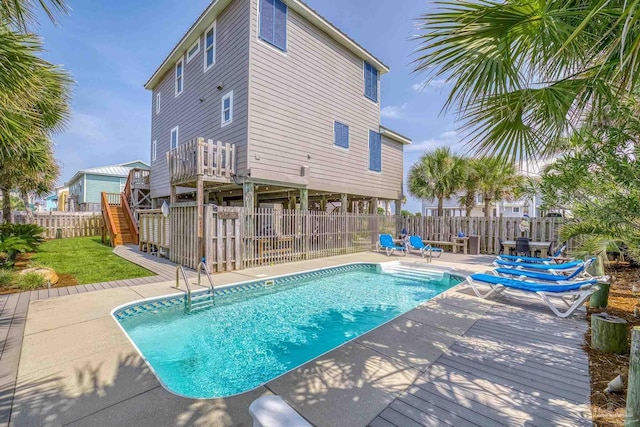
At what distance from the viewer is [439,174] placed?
1733 cm

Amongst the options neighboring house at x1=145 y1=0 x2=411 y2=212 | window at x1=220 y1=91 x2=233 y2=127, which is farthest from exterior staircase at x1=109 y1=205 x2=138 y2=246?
window at x1=220 y1=91 x2=233 y2=127

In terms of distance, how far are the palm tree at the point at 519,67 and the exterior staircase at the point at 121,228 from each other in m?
16.4

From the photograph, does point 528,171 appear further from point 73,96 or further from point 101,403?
point 73,96

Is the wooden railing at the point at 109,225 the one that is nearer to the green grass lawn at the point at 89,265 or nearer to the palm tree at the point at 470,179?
the green grass lawn at the point at 89,265

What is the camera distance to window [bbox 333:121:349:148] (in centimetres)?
1307

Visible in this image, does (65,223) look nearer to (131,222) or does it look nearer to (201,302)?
(131,222)

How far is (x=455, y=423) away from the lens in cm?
230

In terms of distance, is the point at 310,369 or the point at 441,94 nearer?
the point at 310,369

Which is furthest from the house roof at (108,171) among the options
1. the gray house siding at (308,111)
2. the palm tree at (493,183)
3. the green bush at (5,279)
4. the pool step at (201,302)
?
the palm tree at (493,183)

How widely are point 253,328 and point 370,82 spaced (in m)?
14.0

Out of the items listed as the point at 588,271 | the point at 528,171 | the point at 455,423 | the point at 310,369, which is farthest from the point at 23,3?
the point at 588,271

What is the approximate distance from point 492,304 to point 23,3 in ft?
31.0

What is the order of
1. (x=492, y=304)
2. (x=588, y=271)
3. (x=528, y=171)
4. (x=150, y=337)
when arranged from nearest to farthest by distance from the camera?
(x=528, y=171), (x=150, y=337), (x=492, y=304), (x=588, y=271)

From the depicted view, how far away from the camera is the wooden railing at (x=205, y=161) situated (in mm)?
9078
